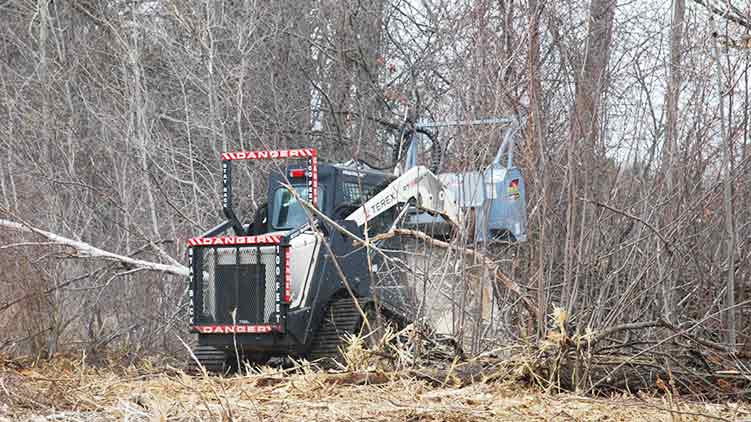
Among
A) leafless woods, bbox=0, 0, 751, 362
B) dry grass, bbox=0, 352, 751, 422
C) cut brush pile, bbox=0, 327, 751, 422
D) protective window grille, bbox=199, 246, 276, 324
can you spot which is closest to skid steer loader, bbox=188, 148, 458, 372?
protective window grille, bbox=199, 246, 276, 324

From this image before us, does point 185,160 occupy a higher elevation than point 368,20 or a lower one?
lower

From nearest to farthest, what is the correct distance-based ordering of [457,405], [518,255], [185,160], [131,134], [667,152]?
[457,405] < [667,152] < [518,255] < [131,134] < [185,160]

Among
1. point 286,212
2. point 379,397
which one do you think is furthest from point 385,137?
point 379,397

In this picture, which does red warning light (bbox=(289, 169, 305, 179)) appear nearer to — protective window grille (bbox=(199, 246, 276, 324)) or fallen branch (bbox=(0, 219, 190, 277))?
protective window grille (bbox=(199, 246, 276, 324))

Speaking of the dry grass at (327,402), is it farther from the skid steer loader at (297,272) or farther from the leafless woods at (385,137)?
the skid steer loader at (297,272)

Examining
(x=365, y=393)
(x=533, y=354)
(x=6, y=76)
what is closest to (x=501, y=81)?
(x=533, y=354)

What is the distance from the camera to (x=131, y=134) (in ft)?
44.3

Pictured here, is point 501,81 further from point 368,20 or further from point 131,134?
point 368,20

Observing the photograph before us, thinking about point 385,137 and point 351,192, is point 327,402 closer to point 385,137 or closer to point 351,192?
point 351,192

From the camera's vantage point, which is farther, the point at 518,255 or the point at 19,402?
the point at 518,255

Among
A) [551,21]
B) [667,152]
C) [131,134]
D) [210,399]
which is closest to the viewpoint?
[210,399]

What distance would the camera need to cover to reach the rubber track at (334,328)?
10094 millimetres

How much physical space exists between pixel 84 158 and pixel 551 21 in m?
8.91

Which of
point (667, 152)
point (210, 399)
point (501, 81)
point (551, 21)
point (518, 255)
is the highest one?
point (551, 21)
